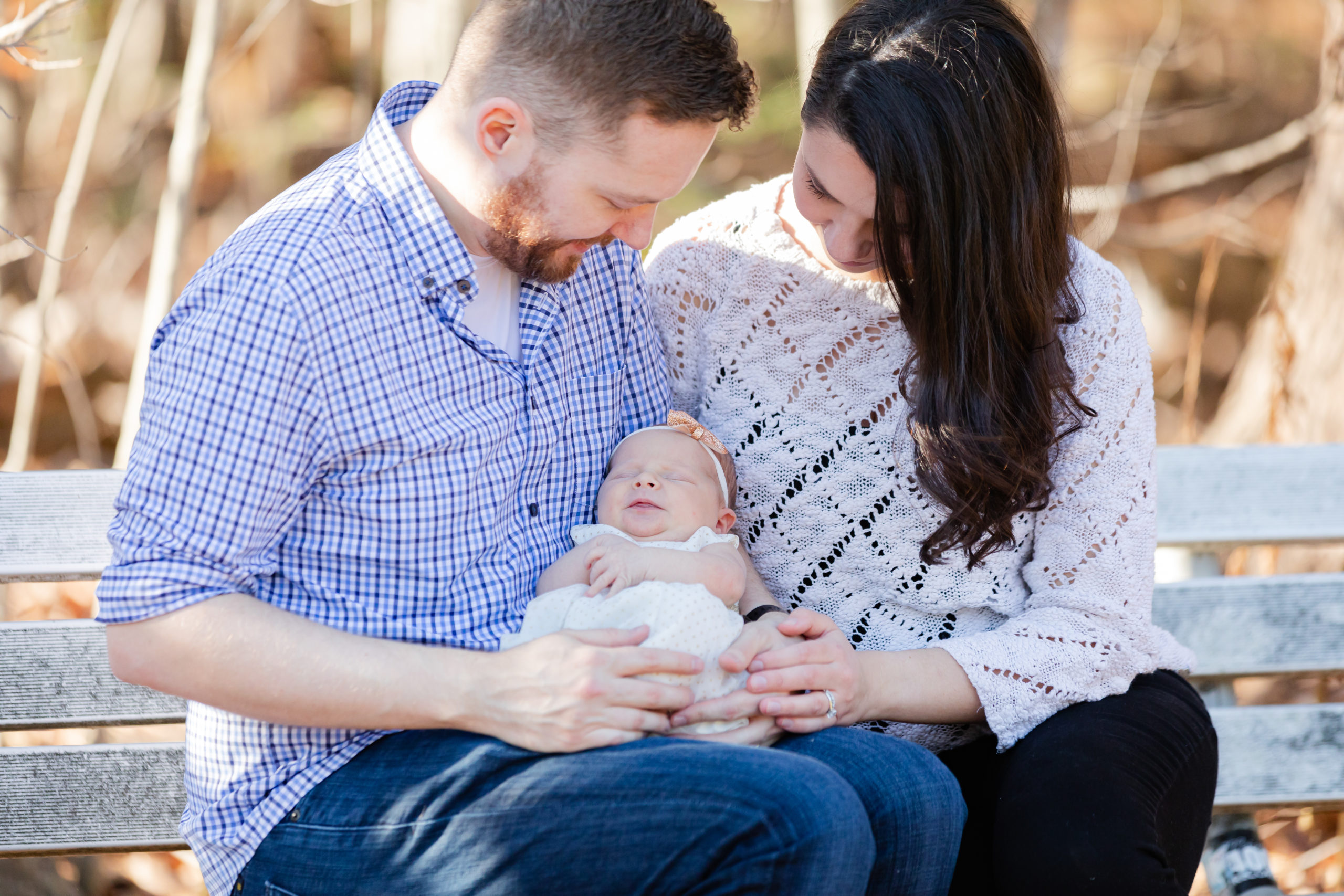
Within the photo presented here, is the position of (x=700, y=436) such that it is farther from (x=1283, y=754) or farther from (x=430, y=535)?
(x=1283, y=754)

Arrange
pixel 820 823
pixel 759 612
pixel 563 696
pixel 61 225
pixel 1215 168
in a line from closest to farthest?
pixel 820 823 < pixel 563 696 < pixel 759 612 < pixel 61 225 < pixel 1215 168

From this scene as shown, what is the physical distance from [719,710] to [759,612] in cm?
34

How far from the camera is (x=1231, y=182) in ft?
21.3

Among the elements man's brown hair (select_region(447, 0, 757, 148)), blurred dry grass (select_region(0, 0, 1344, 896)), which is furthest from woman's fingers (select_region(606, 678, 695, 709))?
blurred dry grass (select_region(0, 0, 1344, 896))

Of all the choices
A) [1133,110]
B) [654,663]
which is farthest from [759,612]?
[1133,110]

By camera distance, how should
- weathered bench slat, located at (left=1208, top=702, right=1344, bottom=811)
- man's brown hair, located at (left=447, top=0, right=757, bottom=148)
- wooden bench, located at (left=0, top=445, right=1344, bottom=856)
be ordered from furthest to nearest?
weathered bench slat, located at (left=1208, top=702, right=1344, bottom=811), wooden bench, located at (left=0, top=445, right=1344, bottom=856), man's brown hair, located at (left=447, top=0, right=757, bottom=148)

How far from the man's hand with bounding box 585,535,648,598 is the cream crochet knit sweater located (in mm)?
373

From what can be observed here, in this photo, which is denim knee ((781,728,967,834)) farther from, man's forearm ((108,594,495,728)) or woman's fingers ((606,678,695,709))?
man's forearm ((108,594,495,728))

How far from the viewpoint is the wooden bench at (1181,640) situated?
213 cm

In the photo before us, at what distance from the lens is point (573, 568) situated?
1.89 m

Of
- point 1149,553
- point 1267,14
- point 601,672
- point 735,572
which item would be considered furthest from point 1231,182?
point 601,672

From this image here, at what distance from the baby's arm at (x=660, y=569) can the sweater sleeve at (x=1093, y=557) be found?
0.39 m

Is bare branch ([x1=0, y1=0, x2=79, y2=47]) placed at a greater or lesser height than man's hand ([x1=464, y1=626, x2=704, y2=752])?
greater

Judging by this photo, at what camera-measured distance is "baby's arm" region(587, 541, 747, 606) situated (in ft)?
5.98
